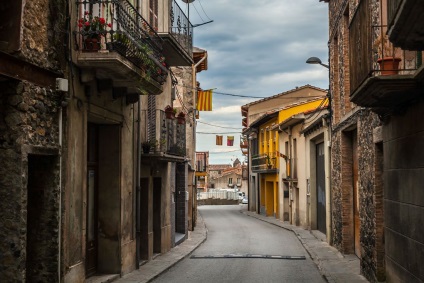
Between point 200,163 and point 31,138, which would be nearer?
point 31,138

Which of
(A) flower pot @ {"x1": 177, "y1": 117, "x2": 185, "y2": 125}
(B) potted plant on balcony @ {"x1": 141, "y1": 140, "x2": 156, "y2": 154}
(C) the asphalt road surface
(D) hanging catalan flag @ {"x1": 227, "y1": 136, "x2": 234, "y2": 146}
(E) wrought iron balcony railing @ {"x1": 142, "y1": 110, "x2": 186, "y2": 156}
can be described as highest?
(D) hanging catalan flag @ {"x1": 227, "y1": 136, "x2": 234, "y2": 146}

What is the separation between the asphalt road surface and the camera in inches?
511

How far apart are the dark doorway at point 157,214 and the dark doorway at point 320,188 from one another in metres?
8.35

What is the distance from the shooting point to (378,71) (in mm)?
7922

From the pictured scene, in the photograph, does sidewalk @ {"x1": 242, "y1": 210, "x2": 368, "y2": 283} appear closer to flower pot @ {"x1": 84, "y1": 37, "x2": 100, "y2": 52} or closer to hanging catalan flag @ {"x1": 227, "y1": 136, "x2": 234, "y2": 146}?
flower pot @ {"x1": 84, "y1": 37, "x2": 100, "y2": 52}

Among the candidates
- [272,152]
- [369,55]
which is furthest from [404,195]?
[272,152]

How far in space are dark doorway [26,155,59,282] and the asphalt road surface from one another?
4190mm

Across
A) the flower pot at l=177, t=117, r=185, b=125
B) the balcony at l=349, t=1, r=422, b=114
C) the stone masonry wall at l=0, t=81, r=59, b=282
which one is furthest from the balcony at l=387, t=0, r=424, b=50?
the flower pot at l=177, t=117, r=185, b=125

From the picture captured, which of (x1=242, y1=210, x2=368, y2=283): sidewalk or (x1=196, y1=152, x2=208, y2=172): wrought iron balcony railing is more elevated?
(x1=196, y1=152, x2=208, y2=172): wrought iron balcony railing

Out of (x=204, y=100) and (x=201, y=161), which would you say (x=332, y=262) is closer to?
(x=204, y=100)

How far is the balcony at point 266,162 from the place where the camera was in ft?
119

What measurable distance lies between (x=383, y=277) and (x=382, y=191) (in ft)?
5.42

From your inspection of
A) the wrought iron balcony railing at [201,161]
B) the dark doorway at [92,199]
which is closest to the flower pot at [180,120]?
the dark doorway at [92,199]

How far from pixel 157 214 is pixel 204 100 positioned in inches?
521
